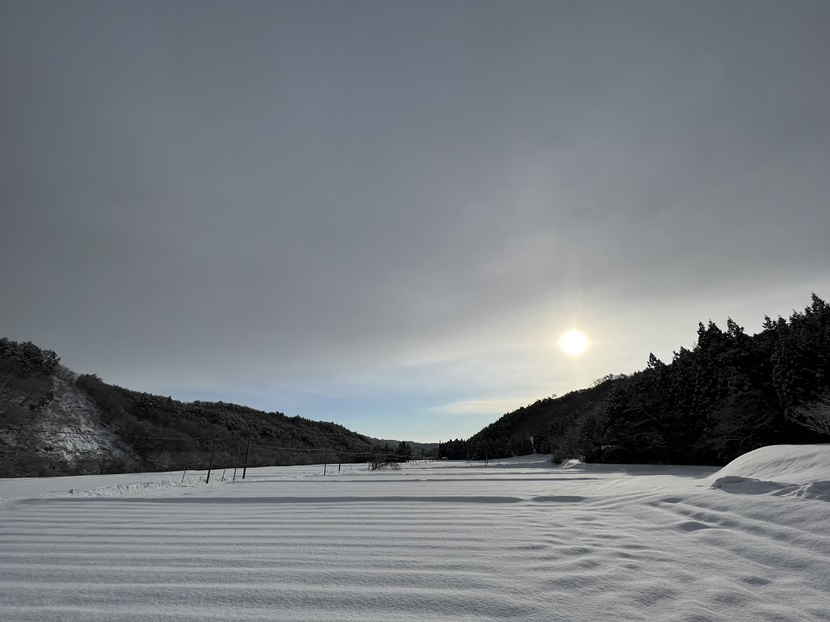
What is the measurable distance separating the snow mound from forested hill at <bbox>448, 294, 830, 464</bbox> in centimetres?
1068

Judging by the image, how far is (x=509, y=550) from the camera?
3.76 meters

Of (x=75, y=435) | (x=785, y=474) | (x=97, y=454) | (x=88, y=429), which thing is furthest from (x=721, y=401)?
(x=88, y=429)

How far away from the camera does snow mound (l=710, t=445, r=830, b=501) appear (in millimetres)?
A: 4305

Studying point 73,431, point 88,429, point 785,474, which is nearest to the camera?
point 785,474

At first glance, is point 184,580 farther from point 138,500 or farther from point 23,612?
point 138,500

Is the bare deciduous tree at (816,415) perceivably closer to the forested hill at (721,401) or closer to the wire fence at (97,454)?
the forested hill at (721,401)

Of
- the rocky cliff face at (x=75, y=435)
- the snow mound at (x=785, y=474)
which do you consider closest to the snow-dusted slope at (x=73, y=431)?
the rocky cliff face at (x=75, y=435)

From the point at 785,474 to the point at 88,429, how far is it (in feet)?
127

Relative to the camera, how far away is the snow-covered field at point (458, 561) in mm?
2453

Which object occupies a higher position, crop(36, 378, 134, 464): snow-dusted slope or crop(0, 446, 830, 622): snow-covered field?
crop(36, 378, 134, 464): snow-dusted slope

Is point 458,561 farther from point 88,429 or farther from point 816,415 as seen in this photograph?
point 88,429

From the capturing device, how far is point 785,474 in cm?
548

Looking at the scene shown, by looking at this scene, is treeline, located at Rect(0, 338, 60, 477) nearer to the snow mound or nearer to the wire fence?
the wire fence

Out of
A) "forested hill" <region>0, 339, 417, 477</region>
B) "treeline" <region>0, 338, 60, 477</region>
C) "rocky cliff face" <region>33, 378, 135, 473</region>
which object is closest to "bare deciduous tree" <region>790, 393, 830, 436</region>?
"forested hill" <region>0, 339, 417, 477</region>
